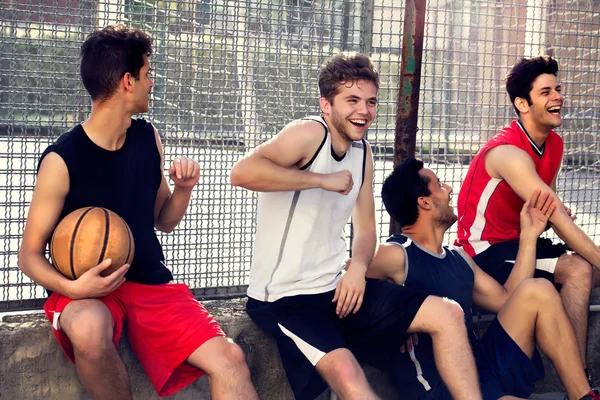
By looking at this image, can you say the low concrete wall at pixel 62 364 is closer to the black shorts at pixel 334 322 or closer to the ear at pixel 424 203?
the black shorts at pixel 334 322

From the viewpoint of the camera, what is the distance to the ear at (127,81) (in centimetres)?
391

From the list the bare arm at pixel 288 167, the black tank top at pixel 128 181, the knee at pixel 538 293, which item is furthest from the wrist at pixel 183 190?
the knee at pixel 538 293

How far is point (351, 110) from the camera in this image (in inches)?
167

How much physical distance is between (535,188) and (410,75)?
0.93 meters

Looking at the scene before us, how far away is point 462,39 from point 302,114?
44.8 inches

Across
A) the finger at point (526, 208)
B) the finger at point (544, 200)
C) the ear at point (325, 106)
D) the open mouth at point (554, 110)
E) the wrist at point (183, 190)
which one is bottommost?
the finger at point (526, 208)

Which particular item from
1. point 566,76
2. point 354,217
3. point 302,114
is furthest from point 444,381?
point 566,76

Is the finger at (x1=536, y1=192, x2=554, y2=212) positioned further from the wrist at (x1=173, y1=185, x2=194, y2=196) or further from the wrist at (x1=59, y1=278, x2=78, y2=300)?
the wrist at (x1=59, y1=278, x2=78, y2=300)

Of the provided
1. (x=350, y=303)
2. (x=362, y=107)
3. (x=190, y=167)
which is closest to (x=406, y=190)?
(x=362, y=107)

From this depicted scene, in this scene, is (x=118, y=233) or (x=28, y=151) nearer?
(x=118, y=233)

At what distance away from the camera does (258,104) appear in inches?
191

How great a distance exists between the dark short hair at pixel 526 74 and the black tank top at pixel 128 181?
2328 mm

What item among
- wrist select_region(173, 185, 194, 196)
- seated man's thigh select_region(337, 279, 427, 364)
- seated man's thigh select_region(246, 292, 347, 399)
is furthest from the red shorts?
seated man's thigh select_region(337, 279, 427, 364)

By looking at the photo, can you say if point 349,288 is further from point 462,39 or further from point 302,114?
point 462,39
